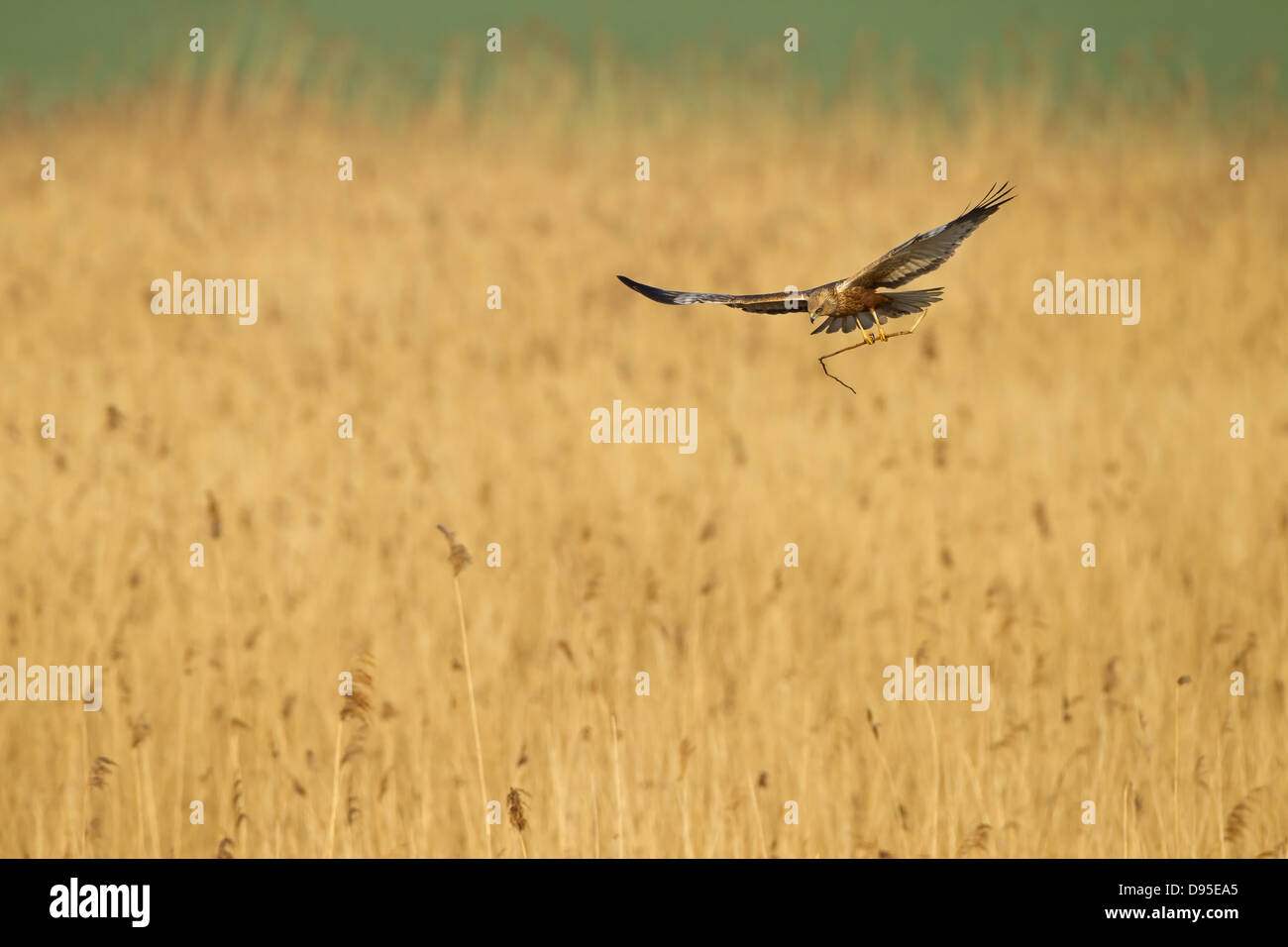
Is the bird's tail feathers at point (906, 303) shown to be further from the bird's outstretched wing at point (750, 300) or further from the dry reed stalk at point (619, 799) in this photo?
the dry reed stalk at point (619, 799)

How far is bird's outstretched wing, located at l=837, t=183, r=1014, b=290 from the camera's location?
1.61 meters

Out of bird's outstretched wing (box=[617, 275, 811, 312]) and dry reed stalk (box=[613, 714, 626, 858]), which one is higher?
bird's outstretched wing (box=[617, 275, 811, 312])

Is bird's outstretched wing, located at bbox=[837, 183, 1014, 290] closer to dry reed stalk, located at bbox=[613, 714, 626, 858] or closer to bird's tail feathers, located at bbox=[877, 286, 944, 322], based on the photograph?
bird's tail feathers, located at bbox=[877, 286, 944, 322]

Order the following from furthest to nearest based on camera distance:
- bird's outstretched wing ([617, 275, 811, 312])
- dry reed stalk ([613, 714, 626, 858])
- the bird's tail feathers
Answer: dry reed stalk ([613, 714, 626, 858]) → the bird's tail feathers → bird's outstretched wing ([617, 275, 811, 312])

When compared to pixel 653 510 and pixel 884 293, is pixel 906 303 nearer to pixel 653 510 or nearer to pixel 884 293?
pixel 884 293

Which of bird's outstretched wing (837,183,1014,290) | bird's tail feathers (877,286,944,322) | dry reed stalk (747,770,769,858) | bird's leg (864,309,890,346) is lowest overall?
dry reed stalk (747,770,769,858)

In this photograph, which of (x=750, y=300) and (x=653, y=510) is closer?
(x=750, y=300)

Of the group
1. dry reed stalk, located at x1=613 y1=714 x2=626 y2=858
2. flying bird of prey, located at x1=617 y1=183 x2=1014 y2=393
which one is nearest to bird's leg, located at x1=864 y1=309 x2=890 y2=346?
flying bird of prey, located at x1=617 y1=183 x2=1014 y2=393

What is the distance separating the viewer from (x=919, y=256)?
162 centimetres

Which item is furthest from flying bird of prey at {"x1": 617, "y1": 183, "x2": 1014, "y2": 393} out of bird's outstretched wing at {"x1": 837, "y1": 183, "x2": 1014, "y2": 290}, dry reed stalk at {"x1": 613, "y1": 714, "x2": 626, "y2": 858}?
dry reed stalk at {"x1": 613, "y1": 714, "x2": 626, "y2": 858}

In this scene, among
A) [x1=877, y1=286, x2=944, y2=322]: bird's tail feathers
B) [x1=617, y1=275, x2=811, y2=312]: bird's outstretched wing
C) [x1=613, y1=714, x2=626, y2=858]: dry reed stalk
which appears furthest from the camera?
[x1=613, y1=714, x2=626, y2=858]: dry reed stalk

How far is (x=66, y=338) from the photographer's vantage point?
29.3 ft

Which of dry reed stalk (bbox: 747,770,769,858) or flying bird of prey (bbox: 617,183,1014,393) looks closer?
flying bird of prey (bbox: 617,183,1014,393)

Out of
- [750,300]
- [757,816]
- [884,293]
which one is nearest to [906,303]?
[884,293]
